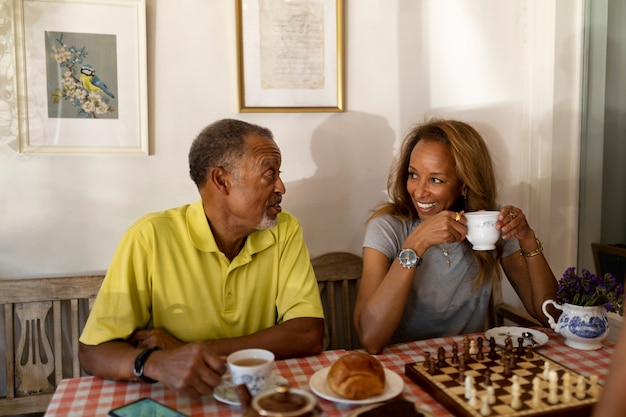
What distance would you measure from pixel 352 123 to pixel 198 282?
3.45 ft

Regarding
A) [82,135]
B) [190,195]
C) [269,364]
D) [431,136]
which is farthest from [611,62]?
[82,135]

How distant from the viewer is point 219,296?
Answer: 1.71 m

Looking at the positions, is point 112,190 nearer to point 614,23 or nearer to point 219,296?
point 219,296

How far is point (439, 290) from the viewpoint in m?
1.94

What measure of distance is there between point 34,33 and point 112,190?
0.65 meters

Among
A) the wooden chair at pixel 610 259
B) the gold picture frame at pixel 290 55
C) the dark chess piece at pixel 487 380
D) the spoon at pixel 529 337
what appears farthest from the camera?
the wooden chair at pixel 610 259

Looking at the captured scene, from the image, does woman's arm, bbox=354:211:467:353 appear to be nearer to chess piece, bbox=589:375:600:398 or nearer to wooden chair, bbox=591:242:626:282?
chess piece, bbox=589:375:600:398

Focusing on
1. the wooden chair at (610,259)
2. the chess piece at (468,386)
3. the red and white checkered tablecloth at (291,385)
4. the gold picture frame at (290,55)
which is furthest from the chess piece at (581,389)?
the gold picture frame at (290,55)

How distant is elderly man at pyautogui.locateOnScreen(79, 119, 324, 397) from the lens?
1.56 meters

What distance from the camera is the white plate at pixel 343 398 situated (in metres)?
1.20

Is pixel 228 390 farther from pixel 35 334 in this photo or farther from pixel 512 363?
pixel 35 334

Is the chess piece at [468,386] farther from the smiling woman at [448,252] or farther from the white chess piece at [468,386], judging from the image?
the smiling woman at [448,252]

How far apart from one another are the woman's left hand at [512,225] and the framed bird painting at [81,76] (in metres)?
1.37

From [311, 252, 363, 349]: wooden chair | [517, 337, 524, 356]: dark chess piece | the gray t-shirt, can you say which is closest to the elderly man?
the gray t-shirt
